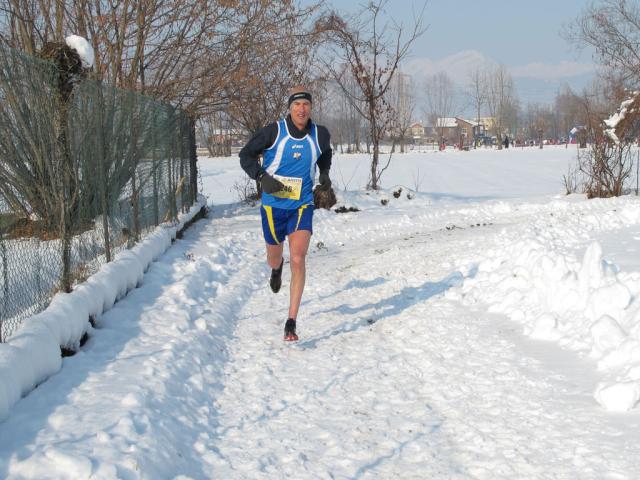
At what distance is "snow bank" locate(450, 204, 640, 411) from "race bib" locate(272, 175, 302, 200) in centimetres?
228

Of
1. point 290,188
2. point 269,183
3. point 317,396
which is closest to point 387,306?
point 290,188

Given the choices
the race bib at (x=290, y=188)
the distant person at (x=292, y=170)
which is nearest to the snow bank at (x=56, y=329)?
the distant person at (x=292, y=170)

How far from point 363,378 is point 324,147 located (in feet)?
7.28

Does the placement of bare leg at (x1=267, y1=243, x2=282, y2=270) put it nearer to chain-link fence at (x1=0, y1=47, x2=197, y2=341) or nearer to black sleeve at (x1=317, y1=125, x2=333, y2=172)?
black sleeve at (x1=317, y1=125, x2=333, y2=172)

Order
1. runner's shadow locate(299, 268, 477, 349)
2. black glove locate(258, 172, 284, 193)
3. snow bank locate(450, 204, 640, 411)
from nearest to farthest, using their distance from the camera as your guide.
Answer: snow bank locate(450, 204, 640, 411) → black glove locate(258, 172, 284, 193) → runner's shadow locate(299, 268, 477, 349)

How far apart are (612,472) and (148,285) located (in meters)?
5.25

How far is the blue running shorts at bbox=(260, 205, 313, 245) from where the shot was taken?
6020 millimetres

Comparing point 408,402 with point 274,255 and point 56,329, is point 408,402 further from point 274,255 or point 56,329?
point 274,255

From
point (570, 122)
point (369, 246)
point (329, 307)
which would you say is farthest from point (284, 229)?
point (570, 122)

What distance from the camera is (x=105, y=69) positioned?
12.6m

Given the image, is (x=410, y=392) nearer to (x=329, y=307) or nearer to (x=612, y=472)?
(x=612, y=472)

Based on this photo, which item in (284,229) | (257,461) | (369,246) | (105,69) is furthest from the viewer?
(105,69)

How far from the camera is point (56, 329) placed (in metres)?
4.57

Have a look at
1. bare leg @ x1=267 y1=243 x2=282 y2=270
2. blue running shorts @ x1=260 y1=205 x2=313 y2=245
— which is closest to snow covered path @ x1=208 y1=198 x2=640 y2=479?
bare leg @ x1=267 y1=243 x2=282 y2=270
